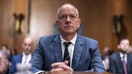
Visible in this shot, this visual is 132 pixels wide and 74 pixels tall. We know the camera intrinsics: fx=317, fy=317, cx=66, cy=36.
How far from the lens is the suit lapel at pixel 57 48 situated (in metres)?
3.11

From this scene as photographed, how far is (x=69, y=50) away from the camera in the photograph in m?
3.13

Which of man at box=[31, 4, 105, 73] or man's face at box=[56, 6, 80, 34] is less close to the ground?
man's face at box=[56, 6, 80, 34]

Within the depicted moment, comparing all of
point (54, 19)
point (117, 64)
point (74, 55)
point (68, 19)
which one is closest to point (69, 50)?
point (74, 55)

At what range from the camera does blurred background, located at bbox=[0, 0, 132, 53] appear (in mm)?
13320

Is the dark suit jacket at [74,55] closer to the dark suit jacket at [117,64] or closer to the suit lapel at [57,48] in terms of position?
the suit lapel at [57,48]

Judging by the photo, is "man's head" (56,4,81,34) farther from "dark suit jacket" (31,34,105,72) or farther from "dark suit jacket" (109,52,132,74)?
"dark suit jacket" (109,52,132,74)

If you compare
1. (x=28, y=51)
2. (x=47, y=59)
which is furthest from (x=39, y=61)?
(x=28, y=51)

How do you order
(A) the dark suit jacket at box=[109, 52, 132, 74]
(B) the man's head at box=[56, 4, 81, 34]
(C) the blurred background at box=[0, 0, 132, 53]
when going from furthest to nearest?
(C) the blurred background at box=[0, 0, 132, 53] → (A) the dark suit jacket at box=[109, 52, 132, 74] → (B) the man's head at box=[56, 4, 81, 34]

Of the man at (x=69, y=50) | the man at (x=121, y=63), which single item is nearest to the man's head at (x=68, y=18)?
the man at (x=69, y=50)

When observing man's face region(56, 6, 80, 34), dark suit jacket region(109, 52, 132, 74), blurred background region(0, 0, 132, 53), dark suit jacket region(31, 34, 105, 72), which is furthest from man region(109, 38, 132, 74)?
blurred background region(0, 0, 132, 53)

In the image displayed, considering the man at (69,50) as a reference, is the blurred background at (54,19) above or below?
above

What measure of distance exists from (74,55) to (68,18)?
1.21ft

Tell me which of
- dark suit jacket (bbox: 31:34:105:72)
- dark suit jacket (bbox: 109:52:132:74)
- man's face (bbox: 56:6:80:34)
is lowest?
dark suit jacket (bbox: 109:52:132:74)

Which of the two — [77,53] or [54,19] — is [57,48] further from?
[54,19]
